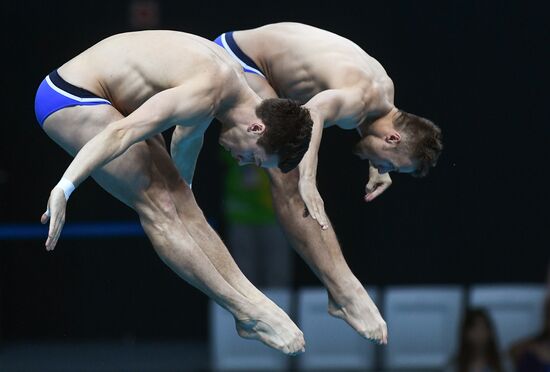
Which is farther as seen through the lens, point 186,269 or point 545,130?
point 545,130

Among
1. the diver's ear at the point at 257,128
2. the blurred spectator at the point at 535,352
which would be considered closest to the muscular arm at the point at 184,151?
the diver's ear at the point at 257,128

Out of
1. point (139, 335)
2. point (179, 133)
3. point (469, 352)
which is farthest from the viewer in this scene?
point (139, 335)

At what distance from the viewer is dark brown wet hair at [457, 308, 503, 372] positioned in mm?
7637

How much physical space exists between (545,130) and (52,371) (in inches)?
135

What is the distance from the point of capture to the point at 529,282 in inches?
336

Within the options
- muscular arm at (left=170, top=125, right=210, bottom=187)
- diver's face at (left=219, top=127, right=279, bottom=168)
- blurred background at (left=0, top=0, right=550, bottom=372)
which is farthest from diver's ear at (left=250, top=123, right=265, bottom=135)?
blurred background at (left=0, top=0, right=550, bottom=372)

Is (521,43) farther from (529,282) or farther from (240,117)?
(240,117)

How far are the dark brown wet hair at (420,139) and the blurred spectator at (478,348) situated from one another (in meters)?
2.43

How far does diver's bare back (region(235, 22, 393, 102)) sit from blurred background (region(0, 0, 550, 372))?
2.33 m

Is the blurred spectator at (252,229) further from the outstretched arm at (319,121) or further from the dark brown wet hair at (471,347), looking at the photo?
the outstretched arm at (319,121)

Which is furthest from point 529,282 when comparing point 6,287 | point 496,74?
point 6,287

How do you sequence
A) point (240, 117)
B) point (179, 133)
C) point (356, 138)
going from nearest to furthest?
point (240, 117) < point (179, 133) < point (356, 138)

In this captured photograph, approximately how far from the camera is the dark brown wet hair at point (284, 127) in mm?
4910

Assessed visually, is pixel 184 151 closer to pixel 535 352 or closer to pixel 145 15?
pixel 145 15
